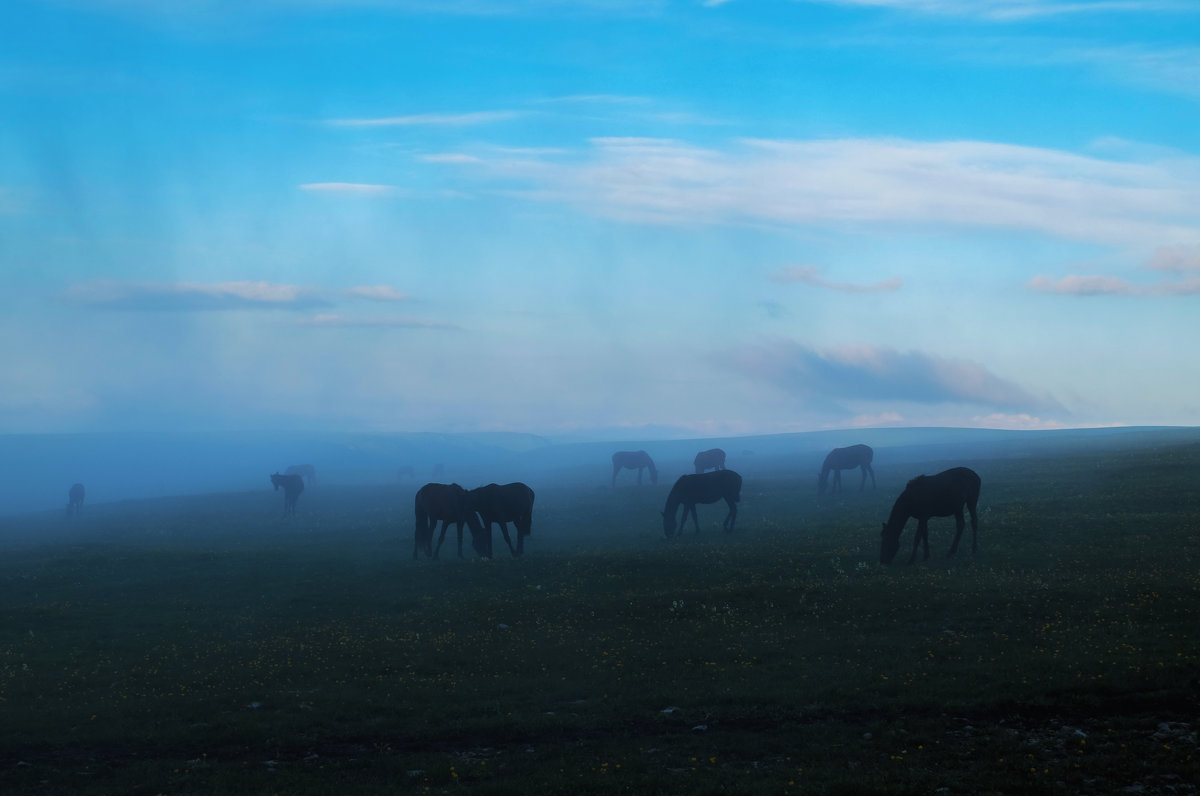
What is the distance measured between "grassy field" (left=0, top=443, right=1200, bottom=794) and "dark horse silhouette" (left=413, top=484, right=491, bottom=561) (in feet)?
5.50

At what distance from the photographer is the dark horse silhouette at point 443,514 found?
39.1 meters

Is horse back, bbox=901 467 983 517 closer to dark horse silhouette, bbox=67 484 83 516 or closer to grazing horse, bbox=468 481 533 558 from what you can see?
grazing horse, bbox=468 481 533 558

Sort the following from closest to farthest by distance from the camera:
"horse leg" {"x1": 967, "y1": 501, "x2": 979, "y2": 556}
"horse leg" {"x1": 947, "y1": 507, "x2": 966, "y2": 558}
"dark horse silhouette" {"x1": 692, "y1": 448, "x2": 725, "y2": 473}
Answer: "horse leg" {"x1": 947, "y1": 507, "x2": 966, "y2": 558}, "horse leg" {"x1": 967, "y1": 501, "x2": 979, "y2": 556}, "dark horse silhouette" {"x1": 692, "y1": 448, "x2": 725, "y2": 473}

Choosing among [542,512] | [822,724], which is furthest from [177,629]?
[542,512]

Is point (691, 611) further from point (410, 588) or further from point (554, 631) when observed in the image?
point (410, 588)

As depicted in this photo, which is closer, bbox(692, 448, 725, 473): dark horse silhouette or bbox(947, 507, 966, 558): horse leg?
bbox(947, 507, 966, 558): horse leg

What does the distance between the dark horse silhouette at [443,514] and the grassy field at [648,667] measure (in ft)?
5.50

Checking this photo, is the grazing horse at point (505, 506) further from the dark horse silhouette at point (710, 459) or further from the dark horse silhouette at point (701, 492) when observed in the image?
the dark horse silhouette at point (710, 459)

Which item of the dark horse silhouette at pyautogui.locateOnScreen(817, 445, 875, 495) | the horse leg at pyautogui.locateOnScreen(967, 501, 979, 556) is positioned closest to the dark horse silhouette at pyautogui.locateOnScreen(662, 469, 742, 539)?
the horse leg at pyautogui.locateOnScreen(967, 501, 979, 556)

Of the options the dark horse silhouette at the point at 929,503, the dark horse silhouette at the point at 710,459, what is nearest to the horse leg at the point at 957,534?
the dark horse silhouette at the point at 929,503

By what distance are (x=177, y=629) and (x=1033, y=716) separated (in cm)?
2558

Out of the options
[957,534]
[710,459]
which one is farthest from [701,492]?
[710,459]

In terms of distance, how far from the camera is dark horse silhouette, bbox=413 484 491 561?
128ft

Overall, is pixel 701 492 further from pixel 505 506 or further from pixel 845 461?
pixel 845 461
